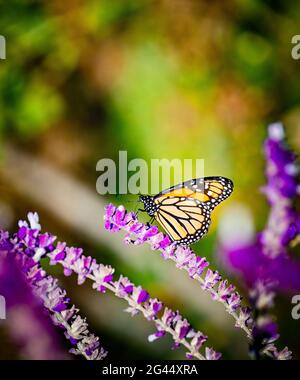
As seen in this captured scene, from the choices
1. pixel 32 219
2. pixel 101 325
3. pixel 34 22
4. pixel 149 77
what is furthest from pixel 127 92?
pixel 32 219

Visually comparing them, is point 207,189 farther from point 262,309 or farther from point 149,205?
point 262,309

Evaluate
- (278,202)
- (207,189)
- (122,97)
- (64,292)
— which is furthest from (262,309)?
(122,97)

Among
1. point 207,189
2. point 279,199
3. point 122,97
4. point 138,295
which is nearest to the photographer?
point 279,199

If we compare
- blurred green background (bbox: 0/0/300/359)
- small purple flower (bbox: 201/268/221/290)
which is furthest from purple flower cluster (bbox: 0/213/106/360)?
blurred green background (bbox: 0/0/300/359)

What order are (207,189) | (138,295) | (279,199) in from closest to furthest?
(279,199) → (138,295) → (207,189)

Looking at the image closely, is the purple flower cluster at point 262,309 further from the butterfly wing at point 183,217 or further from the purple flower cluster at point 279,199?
the butterfly wing at point 183,217

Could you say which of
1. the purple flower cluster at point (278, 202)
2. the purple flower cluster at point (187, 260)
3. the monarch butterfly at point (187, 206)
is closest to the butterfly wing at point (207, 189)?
the monarch butterfly at point (187, 206)
